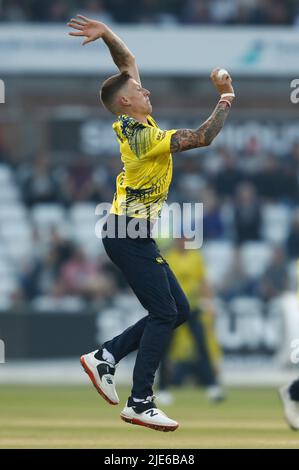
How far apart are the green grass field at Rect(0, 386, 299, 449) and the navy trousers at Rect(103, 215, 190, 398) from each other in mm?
495

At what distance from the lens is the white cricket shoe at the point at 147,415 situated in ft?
28.5

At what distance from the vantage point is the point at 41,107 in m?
24.5

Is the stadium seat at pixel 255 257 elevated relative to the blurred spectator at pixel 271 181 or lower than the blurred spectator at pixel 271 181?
lower

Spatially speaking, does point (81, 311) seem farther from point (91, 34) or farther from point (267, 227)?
point (91, 34)

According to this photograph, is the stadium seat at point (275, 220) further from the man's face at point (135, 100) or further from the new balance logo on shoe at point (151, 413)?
the new balance logo on shoe at point (151, 413)

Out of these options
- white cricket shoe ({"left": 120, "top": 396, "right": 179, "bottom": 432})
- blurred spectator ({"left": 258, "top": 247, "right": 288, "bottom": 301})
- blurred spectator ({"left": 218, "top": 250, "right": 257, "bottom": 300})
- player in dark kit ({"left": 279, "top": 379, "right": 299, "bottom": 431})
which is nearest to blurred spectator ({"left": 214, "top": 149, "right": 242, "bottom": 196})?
blurred spectator ({"left": 218, "top": 250, "right": 257, "bottom": 300})

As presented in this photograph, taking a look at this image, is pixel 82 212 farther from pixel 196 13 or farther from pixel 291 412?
pixel 291 412

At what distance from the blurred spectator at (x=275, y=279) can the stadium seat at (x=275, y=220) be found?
1.72 m

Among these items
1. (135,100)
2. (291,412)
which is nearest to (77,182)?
(291,412)

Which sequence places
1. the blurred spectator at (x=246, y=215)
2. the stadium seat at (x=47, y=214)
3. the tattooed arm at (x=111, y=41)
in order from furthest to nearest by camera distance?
the stadium seat at (x=47, y=214) < the blurred spectator at (x=246, y=215) < the tattooed arm at (x=111, y=41)

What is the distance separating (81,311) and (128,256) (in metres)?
10.5

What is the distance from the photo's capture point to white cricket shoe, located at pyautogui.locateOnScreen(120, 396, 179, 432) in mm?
8695

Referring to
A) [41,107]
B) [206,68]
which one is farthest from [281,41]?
[41,107]

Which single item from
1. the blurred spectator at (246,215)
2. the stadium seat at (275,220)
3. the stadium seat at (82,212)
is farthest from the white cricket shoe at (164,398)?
the stadium seat at (275,220)
